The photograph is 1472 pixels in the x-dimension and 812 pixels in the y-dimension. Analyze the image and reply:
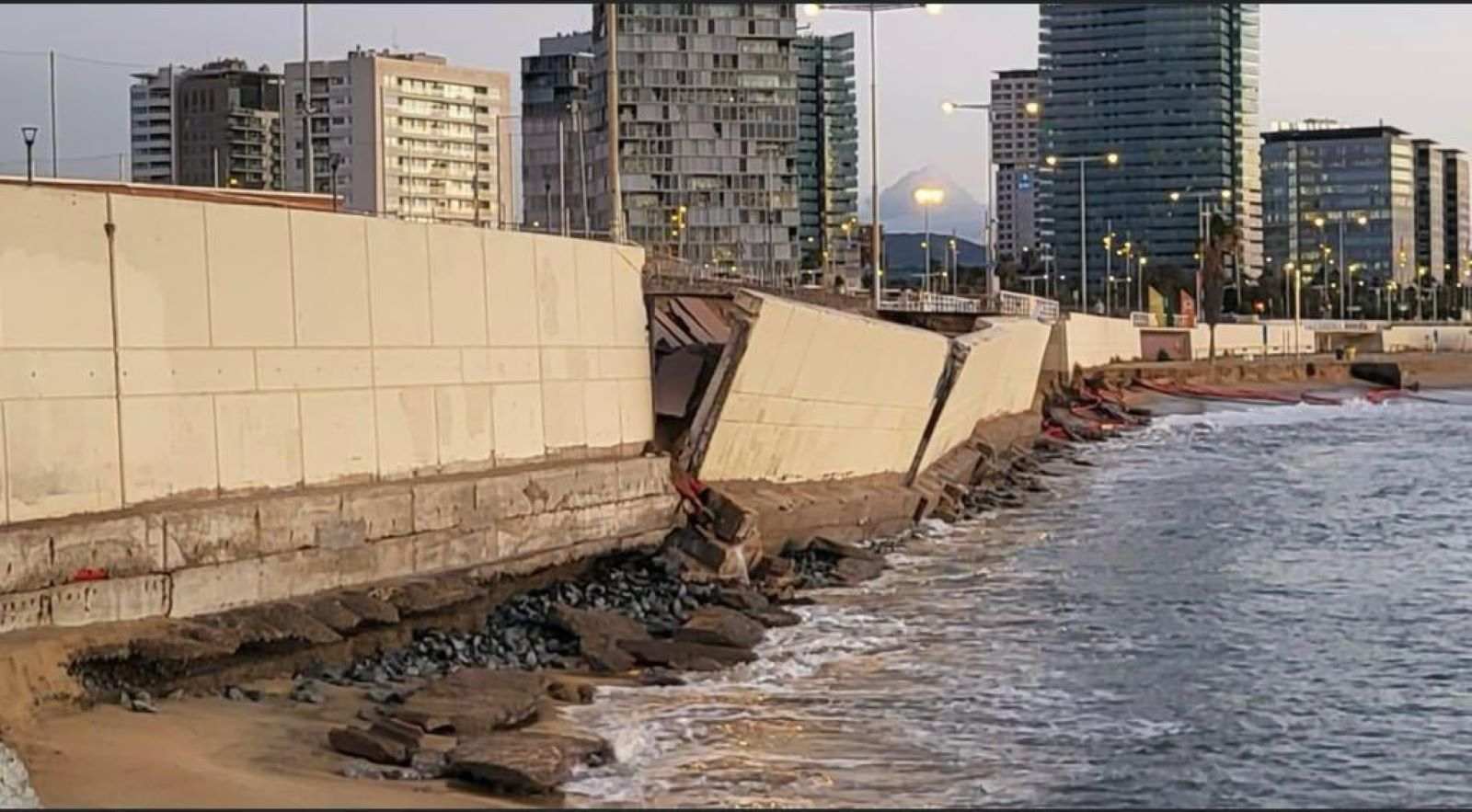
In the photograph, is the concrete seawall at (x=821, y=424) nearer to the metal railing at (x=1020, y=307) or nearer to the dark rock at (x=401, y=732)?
the dark rock at (x=401, y=732)

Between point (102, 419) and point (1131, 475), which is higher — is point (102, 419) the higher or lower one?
the higher one

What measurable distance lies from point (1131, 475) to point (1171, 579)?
858 inches

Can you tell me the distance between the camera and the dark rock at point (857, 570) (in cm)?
2717

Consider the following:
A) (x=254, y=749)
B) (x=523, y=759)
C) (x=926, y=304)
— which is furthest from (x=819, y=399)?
(x=926, y=304)

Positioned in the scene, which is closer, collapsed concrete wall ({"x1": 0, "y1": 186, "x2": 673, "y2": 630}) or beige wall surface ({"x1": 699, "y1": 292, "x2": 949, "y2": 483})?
collapsed concrete wall ({"x1": 0, "y1": 186, "x2": 673, "y2": 630})

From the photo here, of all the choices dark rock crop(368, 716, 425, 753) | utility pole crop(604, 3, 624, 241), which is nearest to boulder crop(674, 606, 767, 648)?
dark rock crop(368, 716, 425, 753)

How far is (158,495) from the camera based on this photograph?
18156 mm

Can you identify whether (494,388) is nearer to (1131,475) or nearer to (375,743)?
(375,743)

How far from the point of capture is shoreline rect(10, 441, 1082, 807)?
12.2 meters

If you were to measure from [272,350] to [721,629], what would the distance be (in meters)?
6.01

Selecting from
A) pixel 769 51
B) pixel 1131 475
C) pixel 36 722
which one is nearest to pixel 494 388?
pixel 36 722

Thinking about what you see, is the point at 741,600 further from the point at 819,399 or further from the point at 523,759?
the point at 523,759

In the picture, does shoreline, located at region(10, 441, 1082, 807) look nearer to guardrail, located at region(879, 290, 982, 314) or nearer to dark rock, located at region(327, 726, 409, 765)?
dark rock, located at region(327, 726, 409, 765)

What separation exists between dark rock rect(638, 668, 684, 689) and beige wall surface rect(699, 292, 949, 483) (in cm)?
871
